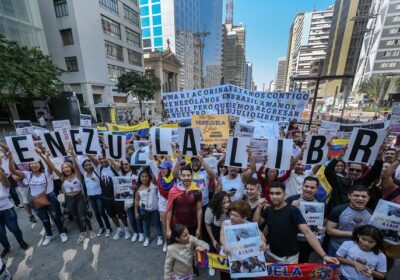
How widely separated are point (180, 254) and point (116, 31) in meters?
38.8

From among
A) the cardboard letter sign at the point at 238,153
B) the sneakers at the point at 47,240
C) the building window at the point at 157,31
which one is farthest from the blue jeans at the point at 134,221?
the building window at the point at 157,31

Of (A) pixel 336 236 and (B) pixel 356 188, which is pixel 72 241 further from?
(B) pixel 356 188

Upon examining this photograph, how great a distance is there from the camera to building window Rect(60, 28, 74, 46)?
26.7 metres

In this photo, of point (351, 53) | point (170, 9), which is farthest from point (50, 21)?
point (351, 53)

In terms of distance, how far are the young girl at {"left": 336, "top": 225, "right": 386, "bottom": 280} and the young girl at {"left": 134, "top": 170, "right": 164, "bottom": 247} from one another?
2.99 m

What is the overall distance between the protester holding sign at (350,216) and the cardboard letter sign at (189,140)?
2324mm

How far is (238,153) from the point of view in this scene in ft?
11.3

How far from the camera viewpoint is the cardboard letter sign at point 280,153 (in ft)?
10.7

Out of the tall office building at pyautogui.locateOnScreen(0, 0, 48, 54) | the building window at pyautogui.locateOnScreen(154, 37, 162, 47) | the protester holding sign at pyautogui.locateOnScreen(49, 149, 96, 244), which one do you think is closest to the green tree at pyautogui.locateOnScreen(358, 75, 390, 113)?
the protester holding sign at pyautogui.locateOnScreen(49, 149, 96, 244)

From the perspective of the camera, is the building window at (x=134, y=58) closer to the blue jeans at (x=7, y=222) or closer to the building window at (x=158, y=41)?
the building window at (x=158, y=41)

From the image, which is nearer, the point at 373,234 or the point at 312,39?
the point at 373,234

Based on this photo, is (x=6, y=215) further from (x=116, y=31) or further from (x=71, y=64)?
(x=116, y=31)

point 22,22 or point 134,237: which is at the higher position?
point 22,22

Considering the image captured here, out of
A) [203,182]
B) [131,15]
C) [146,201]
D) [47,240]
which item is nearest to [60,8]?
[131,15]
